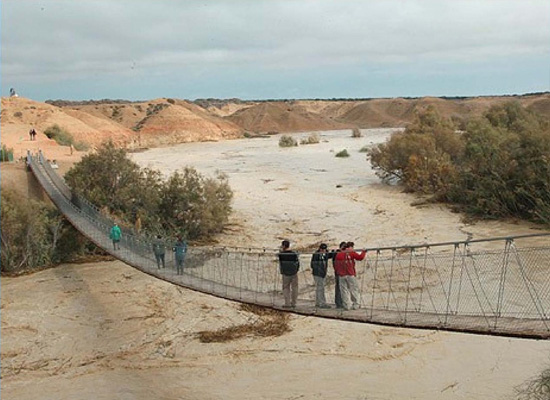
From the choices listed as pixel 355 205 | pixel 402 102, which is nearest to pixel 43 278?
pixel 355 205

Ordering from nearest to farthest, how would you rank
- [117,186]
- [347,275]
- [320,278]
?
[347,275], [320,278], [117,186]

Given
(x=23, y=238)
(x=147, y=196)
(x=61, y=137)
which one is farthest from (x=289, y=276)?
(x=61, y=137)

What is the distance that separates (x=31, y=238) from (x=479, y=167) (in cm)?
1394

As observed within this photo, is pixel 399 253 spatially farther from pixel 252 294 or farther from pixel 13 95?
pixel 13 95

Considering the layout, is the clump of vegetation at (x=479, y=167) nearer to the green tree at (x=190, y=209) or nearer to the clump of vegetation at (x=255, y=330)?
the green tree at (x=190, y=209)

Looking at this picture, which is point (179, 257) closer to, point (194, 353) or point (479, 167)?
point (194, 353)

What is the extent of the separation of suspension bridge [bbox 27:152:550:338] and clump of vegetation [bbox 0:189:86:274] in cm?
73

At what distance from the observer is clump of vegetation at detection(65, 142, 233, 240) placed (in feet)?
55.7

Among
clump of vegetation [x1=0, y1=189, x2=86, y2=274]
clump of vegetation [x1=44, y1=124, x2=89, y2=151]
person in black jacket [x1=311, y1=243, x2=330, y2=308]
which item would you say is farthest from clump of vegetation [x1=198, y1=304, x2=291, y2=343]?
clump of vegetation [x1=44, y1=124, x2=89, y2=151]

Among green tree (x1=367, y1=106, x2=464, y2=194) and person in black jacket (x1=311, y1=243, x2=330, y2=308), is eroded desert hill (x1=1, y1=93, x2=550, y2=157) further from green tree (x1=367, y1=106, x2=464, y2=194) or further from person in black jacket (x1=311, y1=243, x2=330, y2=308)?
person in black jacket (x1=311, y1=243, x2=330, y2=308)

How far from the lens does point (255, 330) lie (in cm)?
1031

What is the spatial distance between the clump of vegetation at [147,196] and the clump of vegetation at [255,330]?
6651 mm

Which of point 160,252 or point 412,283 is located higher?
point 160,252

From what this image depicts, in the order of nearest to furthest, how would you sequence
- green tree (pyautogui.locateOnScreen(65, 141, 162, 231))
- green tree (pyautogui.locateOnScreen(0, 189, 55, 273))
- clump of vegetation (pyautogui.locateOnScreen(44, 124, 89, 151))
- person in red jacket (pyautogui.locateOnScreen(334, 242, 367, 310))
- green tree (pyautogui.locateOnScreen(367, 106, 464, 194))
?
person in red jacket (pyautogui.locateOnScreen(334, 242, 367, 310))
green tree (pyautogui.locateOnScreen(0, 189, 55, 273))
green tree (pyautogui.locateOnScreen(65, 141, 162, 231))
green tree (pyautogui.locateOnScreen(367, 106, 464, 194))
clump of vegetation (pyautogui.locateOnScreen(44, 124, 89, 151))
